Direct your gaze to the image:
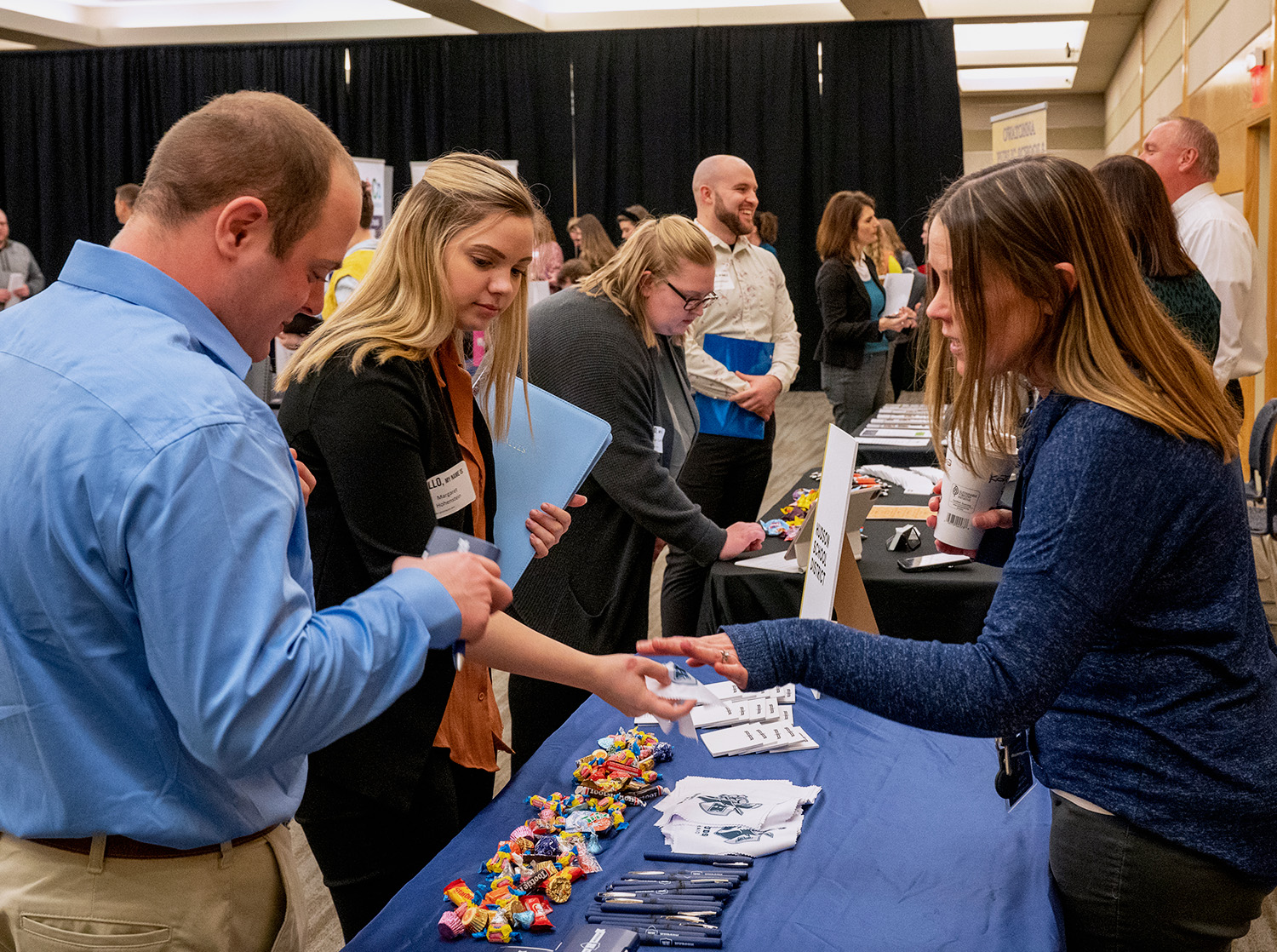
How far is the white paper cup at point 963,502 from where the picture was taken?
1.66 m

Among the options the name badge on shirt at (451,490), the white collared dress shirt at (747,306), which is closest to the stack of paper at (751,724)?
the name badge on shirt at (451,490)

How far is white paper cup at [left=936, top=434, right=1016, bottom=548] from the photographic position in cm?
166

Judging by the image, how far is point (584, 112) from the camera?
1084 cm

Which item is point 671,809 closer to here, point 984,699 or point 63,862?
point 984,699

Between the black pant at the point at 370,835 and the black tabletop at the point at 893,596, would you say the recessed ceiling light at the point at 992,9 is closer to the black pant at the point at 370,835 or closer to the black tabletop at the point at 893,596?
the black tabletop at the point at 893,596

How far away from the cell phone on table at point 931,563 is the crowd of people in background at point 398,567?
68cm

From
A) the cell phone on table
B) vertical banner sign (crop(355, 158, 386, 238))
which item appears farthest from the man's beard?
vertical banner sign (crop(355, 158, 386, 238))

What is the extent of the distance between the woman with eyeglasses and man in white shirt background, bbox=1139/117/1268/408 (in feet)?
7.29

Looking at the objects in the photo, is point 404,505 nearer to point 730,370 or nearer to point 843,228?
point 730,370

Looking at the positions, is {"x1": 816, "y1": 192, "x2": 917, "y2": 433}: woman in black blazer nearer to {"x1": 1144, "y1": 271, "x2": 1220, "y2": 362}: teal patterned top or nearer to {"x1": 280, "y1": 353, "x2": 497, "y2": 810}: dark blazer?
{"x1": 1144, "y1": 271, "x2": 1220, "y2": 362}: teal patterned top

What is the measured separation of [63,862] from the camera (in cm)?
88

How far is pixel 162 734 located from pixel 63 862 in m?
0.15

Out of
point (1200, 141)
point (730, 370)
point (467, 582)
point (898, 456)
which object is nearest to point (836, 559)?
point (467, 582)

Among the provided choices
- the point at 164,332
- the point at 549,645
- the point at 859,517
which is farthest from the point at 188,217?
the point at 859,517
